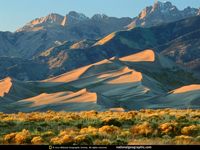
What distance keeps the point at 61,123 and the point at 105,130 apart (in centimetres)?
637

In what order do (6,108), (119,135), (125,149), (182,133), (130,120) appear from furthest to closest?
1. (6,108)
2. (130,120)
3. (182,133)
4. (119,135)
5. (125,149)

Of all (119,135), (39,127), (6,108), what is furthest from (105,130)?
(6,108)

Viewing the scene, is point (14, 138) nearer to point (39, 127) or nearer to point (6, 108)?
point (39, 127)

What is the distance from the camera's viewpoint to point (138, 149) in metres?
13.4

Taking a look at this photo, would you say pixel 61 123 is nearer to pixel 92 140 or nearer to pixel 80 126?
pixel 80 126

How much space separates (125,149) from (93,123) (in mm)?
19477

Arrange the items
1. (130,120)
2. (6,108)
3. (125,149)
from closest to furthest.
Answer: (125,149) → (130,120) → (6,108)

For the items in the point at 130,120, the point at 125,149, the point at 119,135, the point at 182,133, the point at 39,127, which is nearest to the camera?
the point at 125,149

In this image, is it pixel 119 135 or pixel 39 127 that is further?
pixel 39 127

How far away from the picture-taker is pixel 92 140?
23.4 meters

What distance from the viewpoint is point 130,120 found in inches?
1359

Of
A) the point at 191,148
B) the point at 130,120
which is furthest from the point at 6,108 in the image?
the point at 191,148

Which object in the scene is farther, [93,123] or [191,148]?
[93,123]

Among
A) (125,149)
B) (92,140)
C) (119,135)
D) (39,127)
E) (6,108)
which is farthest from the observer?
(6,108)
